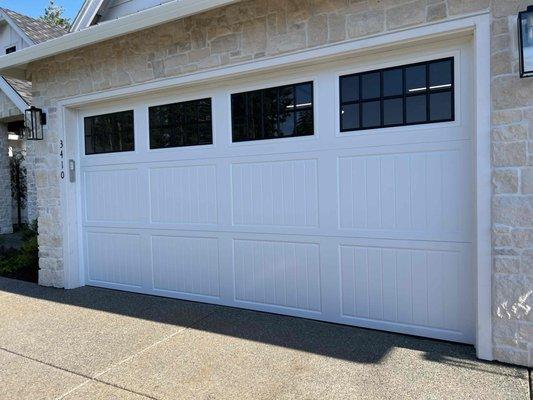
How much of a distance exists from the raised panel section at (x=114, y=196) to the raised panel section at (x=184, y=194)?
0.28m

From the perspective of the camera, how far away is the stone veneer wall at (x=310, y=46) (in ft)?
10.2

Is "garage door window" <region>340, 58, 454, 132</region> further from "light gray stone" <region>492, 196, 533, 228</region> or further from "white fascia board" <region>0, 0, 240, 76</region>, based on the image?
"white fascia board" <region>0, 0, 240, 76</region>

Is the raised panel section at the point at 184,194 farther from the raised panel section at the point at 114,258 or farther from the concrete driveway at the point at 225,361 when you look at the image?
the concrete driveway at the point at 225,361

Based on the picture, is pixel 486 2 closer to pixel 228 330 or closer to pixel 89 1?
pixel 228 330

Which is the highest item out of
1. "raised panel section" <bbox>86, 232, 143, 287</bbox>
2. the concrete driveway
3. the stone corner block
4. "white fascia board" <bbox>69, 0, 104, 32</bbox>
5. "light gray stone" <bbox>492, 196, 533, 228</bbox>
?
"white fascia board" <bbox>69, 0, 104, 32</bbox>

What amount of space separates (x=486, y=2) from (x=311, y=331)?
309cm

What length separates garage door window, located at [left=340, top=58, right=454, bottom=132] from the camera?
141 inches

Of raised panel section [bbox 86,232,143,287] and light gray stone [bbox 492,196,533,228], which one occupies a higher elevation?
light gray stone [bbox 492,196,533,228]

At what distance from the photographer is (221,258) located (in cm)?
485

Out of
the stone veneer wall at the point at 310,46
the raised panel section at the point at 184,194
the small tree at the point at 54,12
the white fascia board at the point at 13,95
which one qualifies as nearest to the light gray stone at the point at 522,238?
the stone veneer wall at the point at 310,46

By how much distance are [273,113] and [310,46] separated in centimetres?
79

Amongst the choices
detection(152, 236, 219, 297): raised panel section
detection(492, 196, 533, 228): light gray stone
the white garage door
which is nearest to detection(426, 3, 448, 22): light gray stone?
the white garage door

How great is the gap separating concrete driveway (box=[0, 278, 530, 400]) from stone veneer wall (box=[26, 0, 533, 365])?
1.92 ft

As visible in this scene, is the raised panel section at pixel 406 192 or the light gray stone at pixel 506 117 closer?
the light gray stone at pixel 506 117
